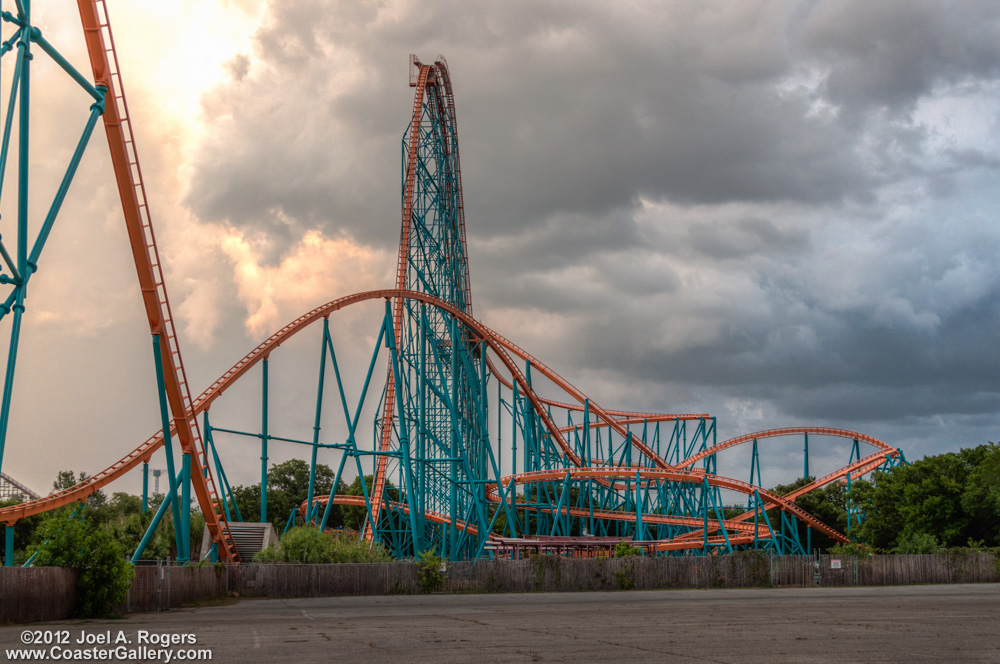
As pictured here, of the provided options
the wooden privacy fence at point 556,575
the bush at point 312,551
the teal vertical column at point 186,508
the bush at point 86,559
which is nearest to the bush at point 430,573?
the wooden privacy fence at point 556,575

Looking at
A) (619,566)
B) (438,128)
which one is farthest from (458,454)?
(438,128)

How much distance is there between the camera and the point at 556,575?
81.4 feet

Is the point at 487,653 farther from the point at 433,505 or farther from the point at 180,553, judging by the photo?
the point at 433,505

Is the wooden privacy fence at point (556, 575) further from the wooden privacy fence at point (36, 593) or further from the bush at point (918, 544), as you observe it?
the bush at point (918, 544)

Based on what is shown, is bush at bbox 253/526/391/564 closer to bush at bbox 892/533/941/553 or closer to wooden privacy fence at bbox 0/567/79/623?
wooden privacy fence at bbox 0/567/79/623

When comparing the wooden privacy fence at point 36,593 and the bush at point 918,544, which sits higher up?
the wooden privacy fence at point 36,593

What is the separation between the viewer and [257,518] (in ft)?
187

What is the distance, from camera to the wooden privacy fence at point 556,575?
61.0ft

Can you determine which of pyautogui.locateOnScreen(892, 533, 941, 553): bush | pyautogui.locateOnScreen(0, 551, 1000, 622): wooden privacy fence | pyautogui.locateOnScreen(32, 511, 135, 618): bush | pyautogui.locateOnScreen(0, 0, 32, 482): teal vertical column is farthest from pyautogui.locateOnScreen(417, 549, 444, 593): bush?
pyautogui.locateOnScreen(892, 533, 941, 553): bush

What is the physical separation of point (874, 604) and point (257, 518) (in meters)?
44.9

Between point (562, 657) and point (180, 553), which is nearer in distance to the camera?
point (562, 657)

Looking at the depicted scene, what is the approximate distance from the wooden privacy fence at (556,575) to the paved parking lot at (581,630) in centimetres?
92

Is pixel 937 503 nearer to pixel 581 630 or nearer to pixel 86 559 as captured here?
pixel 581 630

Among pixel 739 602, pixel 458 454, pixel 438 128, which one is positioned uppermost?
pixel 438 128
